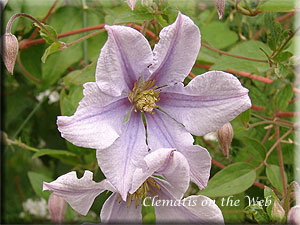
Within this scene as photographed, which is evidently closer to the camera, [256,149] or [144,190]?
[144,190]

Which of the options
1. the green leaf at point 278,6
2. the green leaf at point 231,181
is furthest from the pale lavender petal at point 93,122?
the green leaf at point 278,6

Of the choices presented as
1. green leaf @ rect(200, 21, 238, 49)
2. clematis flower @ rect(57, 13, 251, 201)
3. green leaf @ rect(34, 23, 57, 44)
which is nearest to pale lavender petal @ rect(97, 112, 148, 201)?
clematis flower @ rect(57, 13, 251, 201)

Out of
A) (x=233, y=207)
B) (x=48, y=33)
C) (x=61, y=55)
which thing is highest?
(x=48, y=33)

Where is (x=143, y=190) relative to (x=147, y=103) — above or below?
below

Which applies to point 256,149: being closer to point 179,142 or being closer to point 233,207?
point 233,207

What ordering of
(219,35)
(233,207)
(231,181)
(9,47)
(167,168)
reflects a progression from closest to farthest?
1. (167,168)
2. (9,47)
3. (231,181)
4. (233,207)
5. (219,35)

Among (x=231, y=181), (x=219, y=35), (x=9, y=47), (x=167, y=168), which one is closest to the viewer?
(x=167, y=168)

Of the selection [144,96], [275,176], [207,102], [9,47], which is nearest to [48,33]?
[9,47]
